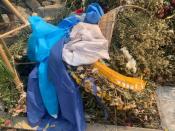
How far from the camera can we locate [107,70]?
4.42 metres

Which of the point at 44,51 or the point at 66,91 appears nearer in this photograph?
the point at 66,91

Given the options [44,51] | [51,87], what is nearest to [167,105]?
[51,87]

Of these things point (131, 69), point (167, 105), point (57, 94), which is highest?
point (131, 69)

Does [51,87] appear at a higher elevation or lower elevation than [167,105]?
higher

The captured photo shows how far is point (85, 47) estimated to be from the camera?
450 cm

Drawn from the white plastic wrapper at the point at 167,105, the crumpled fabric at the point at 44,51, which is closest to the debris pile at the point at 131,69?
the white plastic wrapper at the point at 167,105

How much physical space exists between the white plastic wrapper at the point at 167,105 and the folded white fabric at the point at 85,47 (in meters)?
1.08

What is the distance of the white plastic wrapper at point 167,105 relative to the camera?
4658mm

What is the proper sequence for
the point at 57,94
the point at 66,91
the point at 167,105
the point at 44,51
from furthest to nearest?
the point at 167,105
the point at 44,51
the point at 57,94
the point at 66,91

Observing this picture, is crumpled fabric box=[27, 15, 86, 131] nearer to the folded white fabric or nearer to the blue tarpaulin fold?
the blue tarpaulin fold

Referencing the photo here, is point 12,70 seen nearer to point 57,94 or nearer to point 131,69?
point 57,94

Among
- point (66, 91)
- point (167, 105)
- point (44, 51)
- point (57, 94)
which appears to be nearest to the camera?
point (66, 91)

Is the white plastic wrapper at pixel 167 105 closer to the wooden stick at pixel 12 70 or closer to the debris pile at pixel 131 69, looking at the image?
the debris pile at pixel 131 69

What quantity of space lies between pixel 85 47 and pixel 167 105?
4.68 ft
